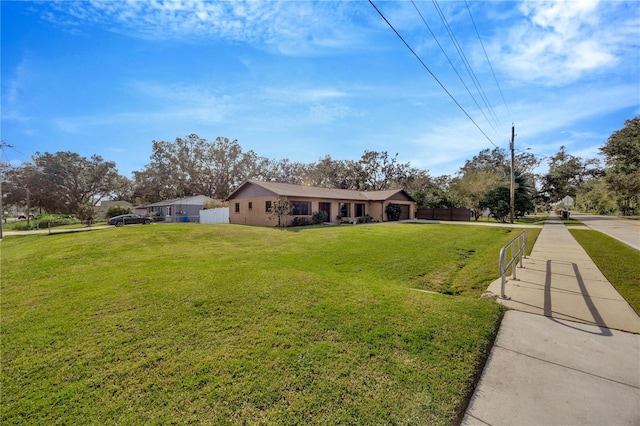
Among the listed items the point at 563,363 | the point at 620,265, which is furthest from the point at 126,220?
the point at 620,265

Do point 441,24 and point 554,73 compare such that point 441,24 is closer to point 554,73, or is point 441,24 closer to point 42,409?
point 554,73

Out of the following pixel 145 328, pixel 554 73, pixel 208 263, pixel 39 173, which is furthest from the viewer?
pixel 39 173

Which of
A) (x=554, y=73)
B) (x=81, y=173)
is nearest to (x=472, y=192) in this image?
(x=554, y=73)

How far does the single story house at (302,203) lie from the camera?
2167cm

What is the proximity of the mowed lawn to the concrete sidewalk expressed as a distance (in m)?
0.24

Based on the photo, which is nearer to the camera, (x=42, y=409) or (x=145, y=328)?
(x=42, y=409)

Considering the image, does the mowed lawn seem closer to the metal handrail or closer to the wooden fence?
the metal handrail

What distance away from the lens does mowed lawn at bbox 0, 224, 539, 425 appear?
2521 mm

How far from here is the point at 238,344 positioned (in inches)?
139

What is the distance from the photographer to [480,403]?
8.34ft

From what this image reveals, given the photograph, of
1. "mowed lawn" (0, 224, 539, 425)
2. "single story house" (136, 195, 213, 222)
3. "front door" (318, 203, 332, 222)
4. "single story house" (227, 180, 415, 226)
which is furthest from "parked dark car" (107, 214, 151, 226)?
"mowed lawn" (0, 224, 539, 425)

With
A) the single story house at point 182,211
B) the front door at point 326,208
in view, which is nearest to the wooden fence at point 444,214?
the front door at point 326,208

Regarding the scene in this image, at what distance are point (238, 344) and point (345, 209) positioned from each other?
22853mm

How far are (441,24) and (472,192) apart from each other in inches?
1140
